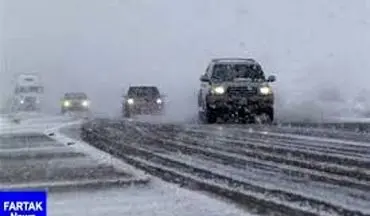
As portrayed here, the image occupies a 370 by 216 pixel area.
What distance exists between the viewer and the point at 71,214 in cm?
825

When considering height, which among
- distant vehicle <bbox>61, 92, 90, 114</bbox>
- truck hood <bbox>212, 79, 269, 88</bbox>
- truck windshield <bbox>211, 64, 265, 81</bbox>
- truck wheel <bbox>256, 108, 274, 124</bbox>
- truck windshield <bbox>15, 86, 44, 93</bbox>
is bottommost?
distant vehicle <bbox>61, 92, 90, 114</bbox>

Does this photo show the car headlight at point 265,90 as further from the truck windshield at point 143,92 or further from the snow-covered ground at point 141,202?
the snow-covered ground at point 141,202

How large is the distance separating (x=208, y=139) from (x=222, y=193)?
1020 centimetres

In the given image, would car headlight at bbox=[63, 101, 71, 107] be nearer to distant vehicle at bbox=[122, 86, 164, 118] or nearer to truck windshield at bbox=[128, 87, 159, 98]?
truck windshield at bbox=[128, 87, 159, 98]

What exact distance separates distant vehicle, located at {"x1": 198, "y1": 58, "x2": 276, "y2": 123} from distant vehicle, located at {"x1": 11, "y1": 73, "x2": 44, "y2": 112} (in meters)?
35.0

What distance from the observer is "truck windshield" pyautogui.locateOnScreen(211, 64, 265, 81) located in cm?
2822

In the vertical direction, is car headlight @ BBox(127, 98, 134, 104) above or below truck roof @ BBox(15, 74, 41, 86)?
below

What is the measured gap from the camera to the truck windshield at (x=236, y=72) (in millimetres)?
28219

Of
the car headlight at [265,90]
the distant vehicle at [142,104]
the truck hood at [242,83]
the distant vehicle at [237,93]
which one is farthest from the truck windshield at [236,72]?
the distant vehicle at [142,104]

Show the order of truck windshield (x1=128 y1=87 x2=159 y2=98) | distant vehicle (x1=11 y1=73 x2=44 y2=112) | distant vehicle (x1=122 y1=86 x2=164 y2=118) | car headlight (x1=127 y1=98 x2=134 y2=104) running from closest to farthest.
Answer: distant vehicle (x1=122 y1=86 x2=164 y2=118) < car headlight (x1=127 y1=98 x2=134 y2=104) < truck windshield (x1=128 y1=87 x2=159 y2=98) < distant vehicle (x1=11 y1=73 x2=44 y2=112)

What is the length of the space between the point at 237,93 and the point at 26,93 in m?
37.9

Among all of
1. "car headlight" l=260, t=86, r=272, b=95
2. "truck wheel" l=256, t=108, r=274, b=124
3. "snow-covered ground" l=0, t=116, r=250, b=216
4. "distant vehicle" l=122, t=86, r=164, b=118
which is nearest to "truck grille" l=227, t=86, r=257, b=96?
"car headlight" l=260, t=86, r=272, b=95

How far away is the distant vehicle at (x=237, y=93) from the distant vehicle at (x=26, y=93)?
3500 centimetres

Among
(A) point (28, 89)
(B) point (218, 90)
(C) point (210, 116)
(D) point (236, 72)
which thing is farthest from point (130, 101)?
(A) point (28, 89)
